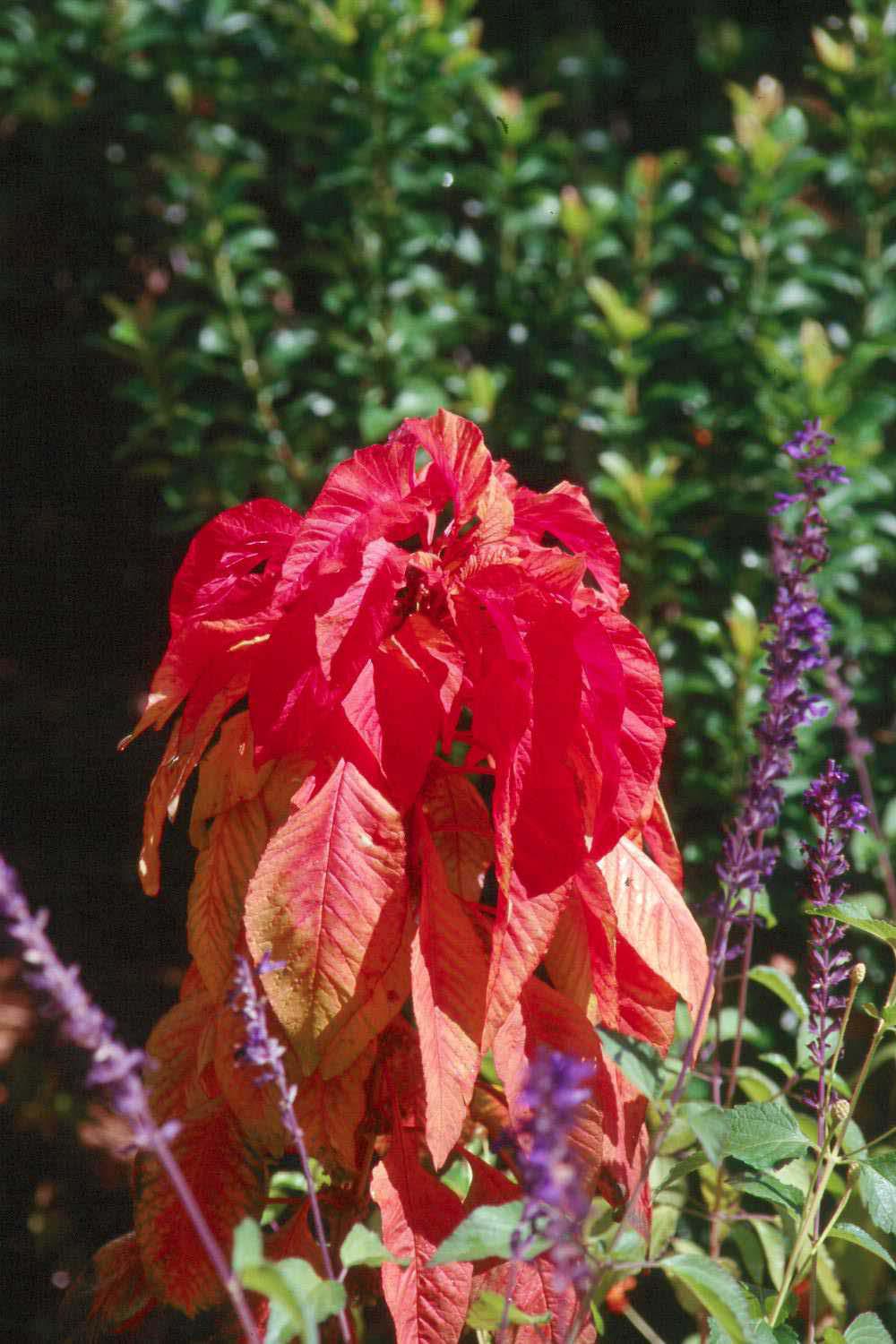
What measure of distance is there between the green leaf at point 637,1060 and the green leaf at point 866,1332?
202 millimetres

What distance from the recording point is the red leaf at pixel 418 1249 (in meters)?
0.71

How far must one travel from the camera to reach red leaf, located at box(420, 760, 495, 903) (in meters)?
0.78

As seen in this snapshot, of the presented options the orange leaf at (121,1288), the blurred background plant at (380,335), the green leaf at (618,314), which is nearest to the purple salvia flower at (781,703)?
the orange leaf at (121,1288)

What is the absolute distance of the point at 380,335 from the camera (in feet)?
5.99

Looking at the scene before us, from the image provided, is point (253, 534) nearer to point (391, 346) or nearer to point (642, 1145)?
point (642, 1145)

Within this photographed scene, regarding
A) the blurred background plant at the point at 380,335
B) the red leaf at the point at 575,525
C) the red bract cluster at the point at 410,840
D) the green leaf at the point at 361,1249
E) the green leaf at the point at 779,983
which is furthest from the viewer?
the blurred background plant at the point at 380,335

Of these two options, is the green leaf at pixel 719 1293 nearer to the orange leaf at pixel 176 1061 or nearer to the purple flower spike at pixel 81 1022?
the purple flower spike at pixel 81 1022

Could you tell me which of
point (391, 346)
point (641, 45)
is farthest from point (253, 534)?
point (641, 45)

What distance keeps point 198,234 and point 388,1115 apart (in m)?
1.45

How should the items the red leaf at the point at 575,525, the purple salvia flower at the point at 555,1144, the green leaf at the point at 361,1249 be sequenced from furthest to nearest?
the red leaf at the point at 575,525
the green leaf at the point at 361,1249
the purple salvia flower at the point at 555,1144

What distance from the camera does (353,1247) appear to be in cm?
59

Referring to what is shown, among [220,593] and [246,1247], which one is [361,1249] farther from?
[220,593]

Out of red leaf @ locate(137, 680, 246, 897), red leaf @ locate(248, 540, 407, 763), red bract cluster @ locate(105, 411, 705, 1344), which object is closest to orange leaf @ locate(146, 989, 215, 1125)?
red bract cluster @ locate(105, 411, 705, 1344)

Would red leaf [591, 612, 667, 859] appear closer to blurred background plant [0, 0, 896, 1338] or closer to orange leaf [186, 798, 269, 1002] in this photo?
orange leaf [186, 798, 269, 1002]
